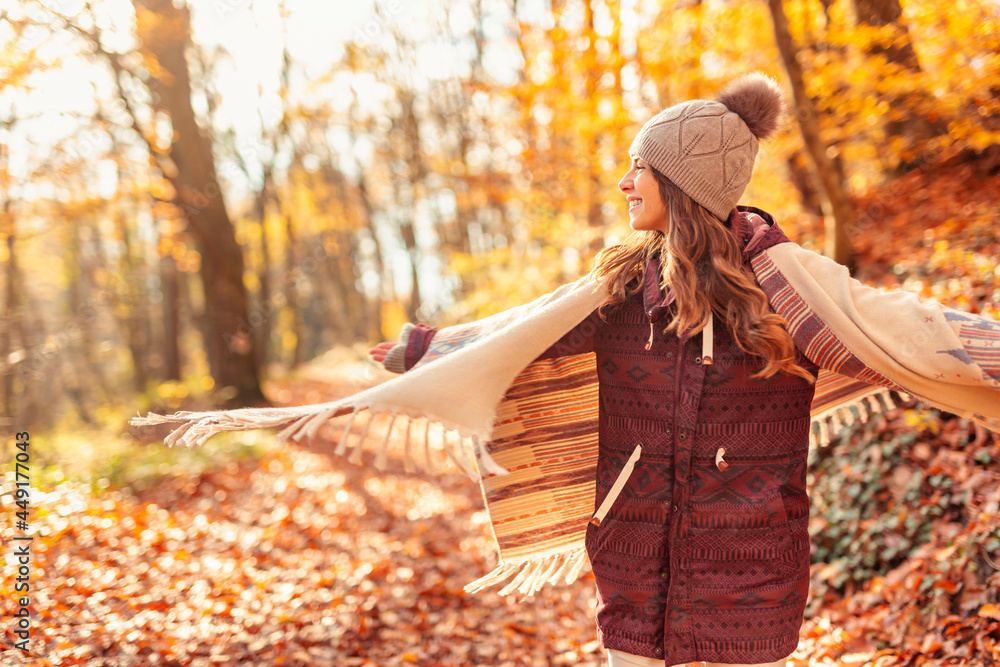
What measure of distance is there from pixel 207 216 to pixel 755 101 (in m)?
10.9

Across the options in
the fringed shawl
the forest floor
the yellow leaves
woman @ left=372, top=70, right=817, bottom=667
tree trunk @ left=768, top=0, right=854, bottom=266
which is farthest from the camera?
tree trunk @ left=768, top=0, right=854, bottom=266

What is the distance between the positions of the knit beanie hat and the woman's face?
0.12 ft

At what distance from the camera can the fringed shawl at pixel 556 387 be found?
1769mm

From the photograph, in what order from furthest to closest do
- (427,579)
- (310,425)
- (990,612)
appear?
1. (427,579)
2. (990,612)
3. (310,425)

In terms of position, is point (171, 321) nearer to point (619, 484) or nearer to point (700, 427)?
point (619, 484)

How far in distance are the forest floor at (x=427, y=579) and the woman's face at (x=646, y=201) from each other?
2.71 metres

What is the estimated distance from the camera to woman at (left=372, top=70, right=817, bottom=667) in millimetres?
1912

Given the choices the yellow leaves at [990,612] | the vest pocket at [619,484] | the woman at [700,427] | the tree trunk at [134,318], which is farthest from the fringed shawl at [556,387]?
the tree trunk at [134,318]

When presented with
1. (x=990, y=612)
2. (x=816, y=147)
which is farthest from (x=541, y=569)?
(x=816, y=147)

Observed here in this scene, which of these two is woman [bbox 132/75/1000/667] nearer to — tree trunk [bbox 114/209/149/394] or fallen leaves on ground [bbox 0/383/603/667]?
fallen leaves on ground [bbox 0/383/603/667]

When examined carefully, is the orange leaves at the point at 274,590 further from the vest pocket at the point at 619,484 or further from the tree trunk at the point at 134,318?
the tree trunk at the point at 134,318

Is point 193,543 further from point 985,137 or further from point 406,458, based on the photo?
point 985,137

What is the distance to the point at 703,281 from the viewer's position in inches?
76.4

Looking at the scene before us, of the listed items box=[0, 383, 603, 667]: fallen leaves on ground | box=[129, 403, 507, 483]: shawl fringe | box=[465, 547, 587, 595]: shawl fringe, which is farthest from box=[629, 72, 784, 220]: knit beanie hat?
box=[0, 383, 603, 667]: fallen leaves on ground
